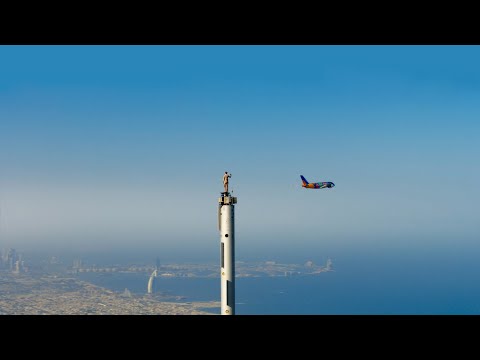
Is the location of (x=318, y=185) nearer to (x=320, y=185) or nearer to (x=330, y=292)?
(x=320, y=185)

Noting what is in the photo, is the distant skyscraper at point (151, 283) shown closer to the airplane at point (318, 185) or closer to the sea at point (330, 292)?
the sea at point (330, 292)

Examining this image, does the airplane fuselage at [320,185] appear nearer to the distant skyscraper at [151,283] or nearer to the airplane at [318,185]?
the airplane at [318,185]

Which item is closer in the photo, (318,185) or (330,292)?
(318,185)

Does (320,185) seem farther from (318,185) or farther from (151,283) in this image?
(151,283)

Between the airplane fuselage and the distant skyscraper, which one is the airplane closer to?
the airplane fuselage

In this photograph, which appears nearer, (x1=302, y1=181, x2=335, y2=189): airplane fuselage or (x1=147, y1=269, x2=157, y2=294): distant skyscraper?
(x1=302, y1=181, x2=335, y2=189): airplane fuselage

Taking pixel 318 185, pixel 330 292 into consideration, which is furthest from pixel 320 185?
pixel 330 292

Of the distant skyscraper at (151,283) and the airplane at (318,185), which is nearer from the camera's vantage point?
the airplane at (318,185)

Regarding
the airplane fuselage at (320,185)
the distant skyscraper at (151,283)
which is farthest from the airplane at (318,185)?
the distant skyscraper at (151,283)

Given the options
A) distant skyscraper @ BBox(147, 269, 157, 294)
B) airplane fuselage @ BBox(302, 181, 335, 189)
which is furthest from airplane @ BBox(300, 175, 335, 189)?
distant skyscraper @ BBox(147, 269, 157, 294)

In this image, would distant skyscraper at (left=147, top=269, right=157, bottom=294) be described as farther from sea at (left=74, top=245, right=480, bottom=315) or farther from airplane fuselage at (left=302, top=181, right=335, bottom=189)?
airplane fuselage at (left=302, top=181, right=335, bottom=189)

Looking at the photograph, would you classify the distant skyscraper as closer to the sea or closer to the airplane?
the sea
